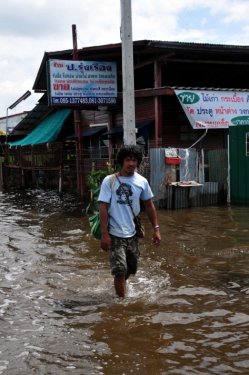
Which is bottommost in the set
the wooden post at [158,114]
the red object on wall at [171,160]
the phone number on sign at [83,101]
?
the red object on wall at [171,160]

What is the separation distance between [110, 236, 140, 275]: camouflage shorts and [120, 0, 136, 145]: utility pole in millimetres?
5431

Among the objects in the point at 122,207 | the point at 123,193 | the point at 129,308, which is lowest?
the point at 129,308

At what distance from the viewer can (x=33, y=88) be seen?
21109 mm

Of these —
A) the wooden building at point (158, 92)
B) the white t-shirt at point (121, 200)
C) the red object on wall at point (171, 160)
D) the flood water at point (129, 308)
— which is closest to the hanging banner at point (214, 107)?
the wooden building at point (158, 92)

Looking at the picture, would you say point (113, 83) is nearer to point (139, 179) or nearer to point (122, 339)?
point (139, 179)

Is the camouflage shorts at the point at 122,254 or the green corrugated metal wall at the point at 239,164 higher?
the green corrugated metal wall at the point at 239,164

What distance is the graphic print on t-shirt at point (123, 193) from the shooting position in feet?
16.4

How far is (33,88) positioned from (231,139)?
1151cm

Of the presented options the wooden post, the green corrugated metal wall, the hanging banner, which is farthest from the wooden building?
the green corrugated metal wall

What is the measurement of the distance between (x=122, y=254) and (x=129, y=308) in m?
0.60

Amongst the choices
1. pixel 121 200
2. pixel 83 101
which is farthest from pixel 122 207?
pixel 83 101

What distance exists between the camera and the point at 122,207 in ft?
16.5

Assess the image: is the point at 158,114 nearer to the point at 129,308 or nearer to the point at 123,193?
the point at 123,193

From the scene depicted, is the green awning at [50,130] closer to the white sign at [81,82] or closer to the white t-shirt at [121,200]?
the white sign at [81,82]
